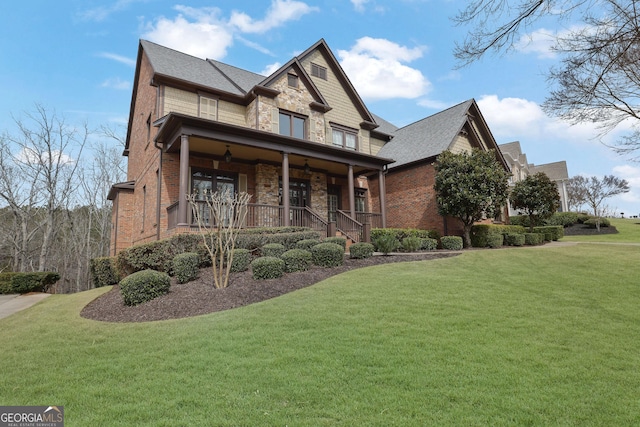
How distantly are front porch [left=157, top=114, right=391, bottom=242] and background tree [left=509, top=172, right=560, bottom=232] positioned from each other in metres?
7.87

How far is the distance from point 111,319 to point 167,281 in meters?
1.37

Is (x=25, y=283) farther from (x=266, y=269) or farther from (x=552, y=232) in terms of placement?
(x=552, y=232)

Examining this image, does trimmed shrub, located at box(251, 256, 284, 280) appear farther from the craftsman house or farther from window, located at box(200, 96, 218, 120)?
window, located at box(200, 96, 218, 120)

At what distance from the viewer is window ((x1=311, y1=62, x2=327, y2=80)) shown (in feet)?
58.9

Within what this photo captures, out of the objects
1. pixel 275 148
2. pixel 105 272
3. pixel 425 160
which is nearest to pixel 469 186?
pixel 425 160

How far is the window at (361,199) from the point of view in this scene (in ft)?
63.3

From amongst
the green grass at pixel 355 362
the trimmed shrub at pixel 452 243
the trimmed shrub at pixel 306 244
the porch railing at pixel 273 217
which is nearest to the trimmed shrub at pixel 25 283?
the porch railing at pixel 273 217

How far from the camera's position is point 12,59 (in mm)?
14375

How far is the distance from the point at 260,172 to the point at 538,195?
14337 mm

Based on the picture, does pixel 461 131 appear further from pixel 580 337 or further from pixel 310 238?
pixel 580 337

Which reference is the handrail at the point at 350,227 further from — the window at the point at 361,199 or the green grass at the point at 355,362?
the green grass at the point at 355,362

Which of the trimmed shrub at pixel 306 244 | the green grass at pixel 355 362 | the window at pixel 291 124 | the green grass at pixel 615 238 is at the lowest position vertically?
the green grass at pixel 355 362

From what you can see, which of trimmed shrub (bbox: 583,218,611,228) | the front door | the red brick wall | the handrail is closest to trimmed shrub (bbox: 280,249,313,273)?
the handrail

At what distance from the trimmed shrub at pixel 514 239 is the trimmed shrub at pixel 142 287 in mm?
15280
